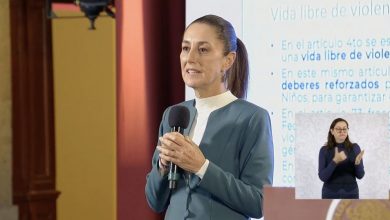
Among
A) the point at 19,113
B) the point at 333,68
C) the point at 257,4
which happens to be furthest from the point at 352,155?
the point at 19,113

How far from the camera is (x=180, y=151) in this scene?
1.57 metres

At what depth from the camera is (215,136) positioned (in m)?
1.72

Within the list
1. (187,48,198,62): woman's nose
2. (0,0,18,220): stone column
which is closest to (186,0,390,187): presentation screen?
(187,48,198,62): woman's nose

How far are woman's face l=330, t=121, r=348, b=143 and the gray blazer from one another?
44 centimetres

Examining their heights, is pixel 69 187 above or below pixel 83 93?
below

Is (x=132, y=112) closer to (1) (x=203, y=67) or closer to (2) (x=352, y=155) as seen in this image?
(1) (x=203, y=67)

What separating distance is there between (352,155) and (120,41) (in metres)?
1.50

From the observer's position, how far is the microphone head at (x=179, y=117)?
165 centimetres

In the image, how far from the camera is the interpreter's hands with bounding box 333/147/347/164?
48.5 inches

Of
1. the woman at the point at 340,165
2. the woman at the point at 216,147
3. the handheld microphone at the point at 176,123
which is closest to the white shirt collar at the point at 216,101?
the woman at the point at 216,147

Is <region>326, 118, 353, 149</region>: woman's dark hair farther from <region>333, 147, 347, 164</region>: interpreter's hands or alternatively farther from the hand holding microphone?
the hand holding microphone

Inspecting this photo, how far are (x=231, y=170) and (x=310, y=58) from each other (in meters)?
0.62

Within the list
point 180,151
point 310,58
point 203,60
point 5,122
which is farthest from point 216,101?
point 5,122

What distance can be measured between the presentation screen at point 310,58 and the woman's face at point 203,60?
490 mm
